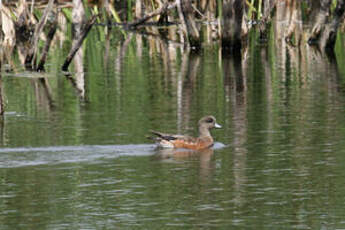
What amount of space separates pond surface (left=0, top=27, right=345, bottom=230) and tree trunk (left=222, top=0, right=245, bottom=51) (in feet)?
9.60

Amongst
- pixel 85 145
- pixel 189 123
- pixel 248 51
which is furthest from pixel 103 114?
pixel 248 51

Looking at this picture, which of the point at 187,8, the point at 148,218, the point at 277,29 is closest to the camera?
the point at 148,218

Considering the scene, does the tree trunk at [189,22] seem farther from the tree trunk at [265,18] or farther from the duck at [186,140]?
→ the duck at [186,140]

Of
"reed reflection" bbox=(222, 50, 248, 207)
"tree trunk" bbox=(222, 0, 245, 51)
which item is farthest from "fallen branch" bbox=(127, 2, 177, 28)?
"reed reflection" bbox=(222, 50, 248, 207)

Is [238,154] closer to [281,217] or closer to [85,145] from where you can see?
[85,145]

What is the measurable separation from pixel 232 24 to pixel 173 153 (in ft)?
55.4

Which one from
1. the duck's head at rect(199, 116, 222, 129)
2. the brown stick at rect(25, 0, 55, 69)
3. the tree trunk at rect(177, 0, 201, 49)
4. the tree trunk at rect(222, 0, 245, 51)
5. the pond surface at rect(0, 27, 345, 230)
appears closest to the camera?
the pond surface at rect(0, 27, 345, 230)

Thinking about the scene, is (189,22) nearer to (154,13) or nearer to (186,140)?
(154,13)

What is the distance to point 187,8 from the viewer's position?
1320 inches

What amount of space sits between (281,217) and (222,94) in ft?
40.3

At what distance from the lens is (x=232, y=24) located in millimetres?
33469

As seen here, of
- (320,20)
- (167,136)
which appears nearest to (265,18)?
(320,20)

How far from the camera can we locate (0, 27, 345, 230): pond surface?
12461 mm

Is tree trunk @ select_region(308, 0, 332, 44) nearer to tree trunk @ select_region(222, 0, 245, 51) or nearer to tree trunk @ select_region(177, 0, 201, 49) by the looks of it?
tree trunk @ select_region(222, 0, 245, 51)
